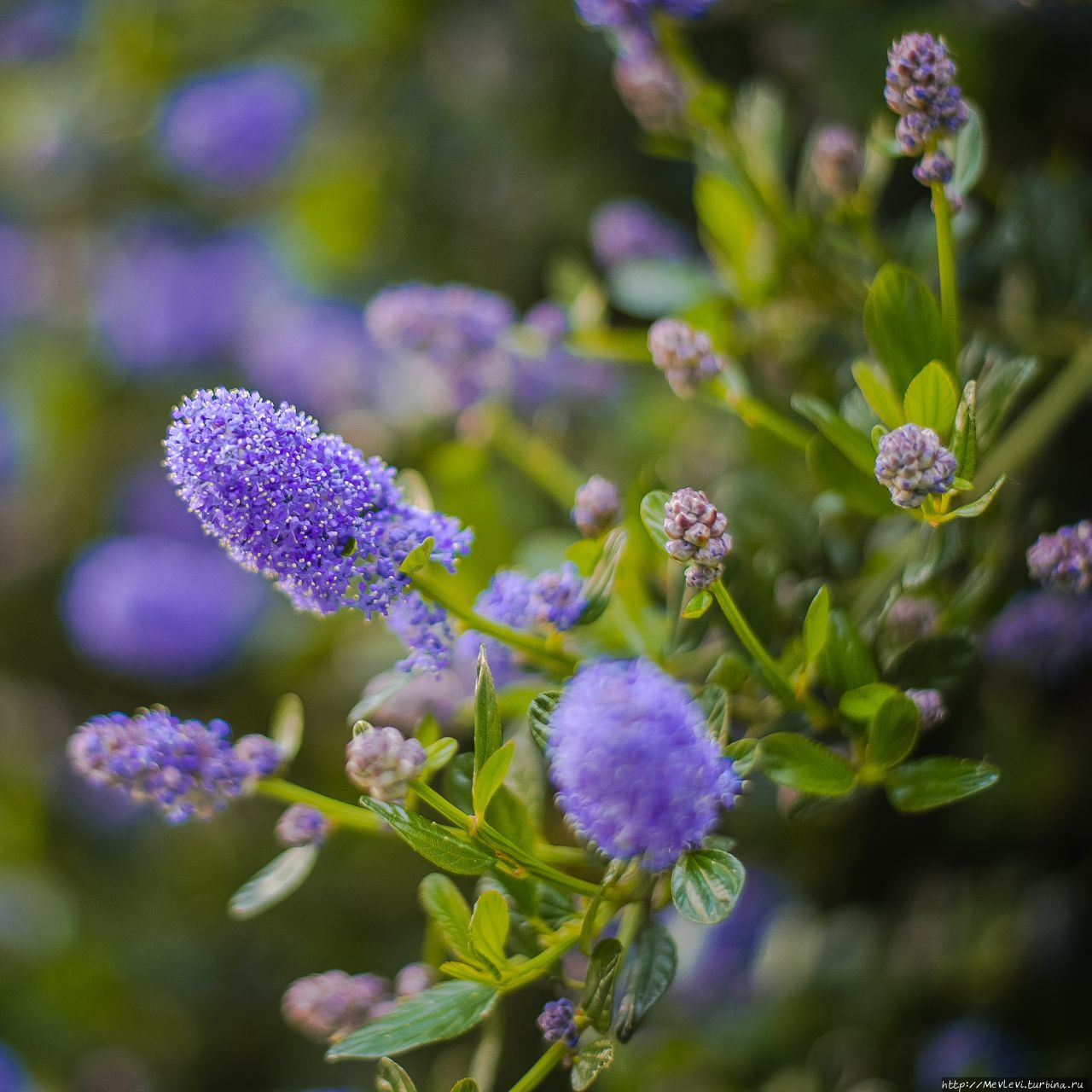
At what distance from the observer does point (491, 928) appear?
1.94 feet

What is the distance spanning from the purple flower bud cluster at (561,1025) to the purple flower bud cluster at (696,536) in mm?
253

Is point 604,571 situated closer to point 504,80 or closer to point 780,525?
point 780,525

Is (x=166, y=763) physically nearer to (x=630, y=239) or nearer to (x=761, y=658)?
(x=761, y=658)

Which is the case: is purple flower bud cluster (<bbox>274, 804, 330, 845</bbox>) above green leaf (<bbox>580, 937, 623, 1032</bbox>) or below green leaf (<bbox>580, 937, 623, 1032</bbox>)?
above

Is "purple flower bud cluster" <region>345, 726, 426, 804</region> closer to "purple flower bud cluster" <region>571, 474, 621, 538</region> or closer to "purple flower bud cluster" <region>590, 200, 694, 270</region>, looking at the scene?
"purple flower bud cluster" <region>571, 474, 621, 538</region>

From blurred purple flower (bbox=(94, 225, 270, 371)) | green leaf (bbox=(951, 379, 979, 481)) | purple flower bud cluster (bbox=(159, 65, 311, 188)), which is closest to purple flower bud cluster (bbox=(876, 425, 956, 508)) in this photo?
green leaf (bbox=(951, 379, 979, 481))

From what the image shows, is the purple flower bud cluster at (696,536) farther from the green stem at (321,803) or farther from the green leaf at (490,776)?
the green stem at (321,803)

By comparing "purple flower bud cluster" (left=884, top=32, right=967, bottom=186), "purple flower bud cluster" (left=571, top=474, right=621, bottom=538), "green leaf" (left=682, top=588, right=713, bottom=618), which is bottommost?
"green leaf" (left=682, top=588, right=713, bottom=618)

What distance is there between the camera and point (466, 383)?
979mm

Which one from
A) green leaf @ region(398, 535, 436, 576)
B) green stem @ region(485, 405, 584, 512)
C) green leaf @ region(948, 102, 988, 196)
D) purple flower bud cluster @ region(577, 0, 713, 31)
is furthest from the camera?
green stem @ region(485, 405, 584, 512)

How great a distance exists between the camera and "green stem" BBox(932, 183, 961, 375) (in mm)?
624

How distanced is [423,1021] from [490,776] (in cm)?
14

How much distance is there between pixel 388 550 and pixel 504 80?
1141 millimetres

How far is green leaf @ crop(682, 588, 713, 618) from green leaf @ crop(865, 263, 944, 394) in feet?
0.61
